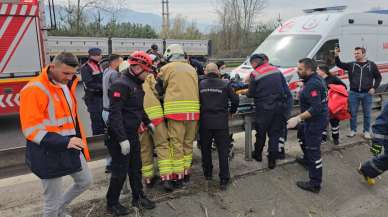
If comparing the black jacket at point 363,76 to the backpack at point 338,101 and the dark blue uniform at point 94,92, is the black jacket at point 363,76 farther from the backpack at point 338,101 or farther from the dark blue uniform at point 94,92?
the dark blue uniform at point 94,92

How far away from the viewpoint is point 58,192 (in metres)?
3.49

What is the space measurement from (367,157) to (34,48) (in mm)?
7447

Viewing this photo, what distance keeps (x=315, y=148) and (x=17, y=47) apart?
6.90m

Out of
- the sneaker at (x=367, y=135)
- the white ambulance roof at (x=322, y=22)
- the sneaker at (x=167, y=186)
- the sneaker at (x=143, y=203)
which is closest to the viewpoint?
the sneaker at (x=143, y=203)

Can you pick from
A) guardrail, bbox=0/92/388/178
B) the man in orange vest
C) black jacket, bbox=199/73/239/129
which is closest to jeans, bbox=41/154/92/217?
the man in orange vest

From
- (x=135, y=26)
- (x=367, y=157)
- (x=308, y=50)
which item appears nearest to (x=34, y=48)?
(x=308, y=50)

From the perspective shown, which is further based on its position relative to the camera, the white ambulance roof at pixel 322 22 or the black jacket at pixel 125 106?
the white ambulance roof at pixel 322 22

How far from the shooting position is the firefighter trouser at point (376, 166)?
5.11m

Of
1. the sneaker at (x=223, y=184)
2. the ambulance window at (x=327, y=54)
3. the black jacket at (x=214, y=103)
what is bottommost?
the sneaker at (x=223, y=184)

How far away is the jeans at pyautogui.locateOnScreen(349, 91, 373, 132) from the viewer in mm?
7328

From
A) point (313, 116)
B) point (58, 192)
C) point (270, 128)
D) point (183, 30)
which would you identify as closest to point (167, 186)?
point (58, 192)

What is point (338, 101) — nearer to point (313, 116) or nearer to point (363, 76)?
point (363, 76)

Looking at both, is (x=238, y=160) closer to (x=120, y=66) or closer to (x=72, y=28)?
(x=120, y=66)

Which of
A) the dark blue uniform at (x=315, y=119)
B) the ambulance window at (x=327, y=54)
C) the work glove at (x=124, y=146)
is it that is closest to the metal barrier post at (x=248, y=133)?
the dark blue uniform at (x=315, y=119)
